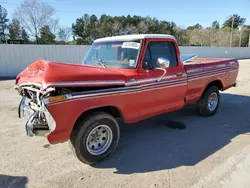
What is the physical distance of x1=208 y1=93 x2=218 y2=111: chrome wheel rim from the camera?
5.83 m

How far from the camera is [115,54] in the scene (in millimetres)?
4133

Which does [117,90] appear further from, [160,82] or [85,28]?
[85,28]

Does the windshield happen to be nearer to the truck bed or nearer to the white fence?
the truck bed

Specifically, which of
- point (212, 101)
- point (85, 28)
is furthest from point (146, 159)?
point (85, 28)

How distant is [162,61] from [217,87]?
290cm

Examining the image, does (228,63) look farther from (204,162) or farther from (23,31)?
(23,31)

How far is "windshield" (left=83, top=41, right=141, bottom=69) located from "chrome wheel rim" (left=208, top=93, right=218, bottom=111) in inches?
118

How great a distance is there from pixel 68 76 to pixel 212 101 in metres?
4.37

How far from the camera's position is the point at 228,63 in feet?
20.0

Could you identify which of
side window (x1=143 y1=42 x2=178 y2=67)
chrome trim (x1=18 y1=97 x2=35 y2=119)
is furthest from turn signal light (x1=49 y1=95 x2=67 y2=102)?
side window (x1=143 y1=42 x2=178 y2=67)

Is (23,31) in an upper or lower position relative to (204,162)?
upper

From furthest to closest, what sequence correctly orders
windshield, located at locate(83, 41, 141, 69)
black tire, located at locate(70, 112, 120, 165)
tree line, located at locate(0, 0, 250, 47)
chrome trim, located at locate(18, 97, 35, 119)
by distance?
1. tree line, located at locate(0, 0, 250, 47)
2. windshield, located at locate(83, 41, 141, 69)
3. chrome trim, located at locate(18, 97, 35, 119)
4. black tire, located at locate(70, 112, 120, 165)

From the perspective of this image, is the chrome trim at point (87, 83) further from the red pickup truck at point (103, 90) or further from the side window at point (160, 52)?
the side window at point (160, 52)

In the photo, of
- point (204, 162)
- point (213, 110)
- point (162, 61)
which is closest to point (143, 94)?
point (162, 61)
